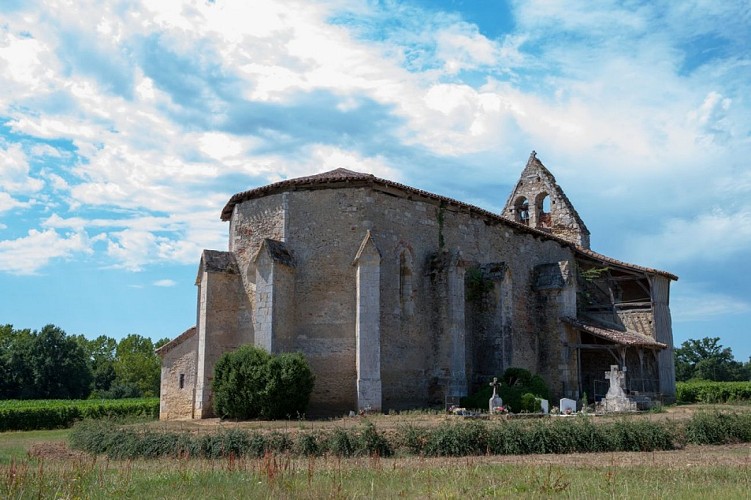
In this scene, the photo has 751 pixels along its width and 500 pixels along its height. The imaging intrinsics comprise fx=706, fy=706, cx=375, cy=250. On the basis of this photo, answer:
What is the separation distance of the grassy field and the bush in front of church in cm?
703

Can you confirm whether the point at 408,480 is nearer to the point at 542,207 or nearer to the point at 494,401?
the point at 494,401

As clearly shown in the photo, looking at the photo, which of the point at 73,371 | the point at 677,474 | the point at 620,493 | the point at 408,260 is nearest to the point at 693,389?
the point at 408,260

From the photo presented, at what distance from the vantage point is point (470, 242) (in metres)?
26.2

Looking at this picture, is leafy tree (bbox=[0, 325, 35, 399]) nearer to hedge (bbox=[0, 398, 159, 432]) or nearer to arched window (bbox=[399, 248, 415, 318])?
hedge (bbox=[0, 398, 159, 432])

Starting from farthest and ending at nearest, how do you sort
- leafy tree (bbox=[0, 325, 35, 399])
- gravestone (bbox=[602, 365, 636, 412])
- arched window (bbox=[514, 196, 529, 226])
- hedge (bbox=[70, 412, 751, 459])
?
1. leafy tree (bbox=[0, 325, 35, 399])
2. arched window (bbox=[514, 196, 529, 226])
3. gravestone (bbox=[602, 365, 636, 412])
4. hedge (bbox=[70, 412, 751, 459])

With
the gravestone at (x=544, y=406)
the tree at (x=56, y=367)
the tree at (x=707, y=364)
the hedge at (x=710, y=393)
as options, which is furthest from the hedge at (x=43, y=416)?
the tree at (x=707, y=364)

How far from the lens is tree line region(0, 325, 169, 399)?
5556 cm

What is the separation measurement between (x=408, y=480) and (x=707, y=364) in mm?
67899

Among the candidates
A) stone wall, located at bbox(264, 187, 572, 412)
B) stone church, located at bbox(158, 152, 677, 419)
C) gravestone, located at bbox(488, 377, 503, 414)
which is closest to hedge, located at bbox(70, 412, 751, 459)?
gravestone, located at bbox(488, 377, 503, 414)

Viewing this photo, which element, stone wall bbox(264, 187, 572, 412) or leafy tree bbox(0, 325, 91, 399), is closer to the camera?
stone wall bbox(264, 187, 572, 412)

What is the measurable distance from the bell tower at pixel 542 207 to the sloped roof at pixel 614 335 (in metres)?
7.86

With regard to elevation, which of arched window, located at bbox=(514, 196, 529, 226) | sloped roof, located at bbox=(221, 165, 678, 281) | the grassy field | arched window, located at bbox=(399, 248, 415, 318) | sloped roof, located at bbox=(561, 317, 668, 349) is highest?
arched window, located at bbox=(514, 196, 529, 226)

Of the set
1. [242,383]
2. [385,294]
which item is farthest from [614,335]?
[242,383]

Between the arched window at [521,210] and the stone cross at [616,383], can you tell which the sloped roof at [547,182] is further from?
the stone cross at [616,383]
